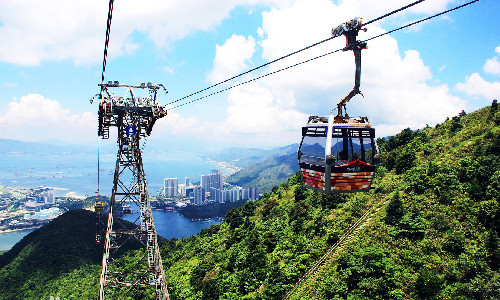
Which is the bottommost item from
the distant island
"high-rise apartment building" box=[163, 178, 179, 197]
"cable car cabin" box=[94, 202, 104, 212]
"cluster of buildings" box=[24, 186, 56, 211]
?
the distant island

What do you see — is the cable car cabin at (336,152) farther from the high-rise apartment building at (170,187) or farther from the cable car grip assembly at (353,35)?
the high-rise apartment building at (170,187)

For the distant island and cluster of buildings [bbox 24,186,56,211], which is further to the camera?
cluster of buildings [bbox 24,186,56,211]

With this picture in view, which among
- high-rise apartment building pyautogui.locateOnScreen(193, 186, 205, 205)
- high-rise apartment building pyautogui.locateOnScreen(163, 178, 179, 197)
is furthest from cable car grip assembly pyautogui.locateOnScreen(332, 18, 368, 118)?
high-rise apartment building pyautogui.locateOnScreen(163, 178, 179, 197)

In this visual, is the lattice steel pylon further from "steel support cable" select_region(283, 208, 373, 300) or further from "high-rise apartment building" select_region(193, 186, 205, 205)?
"high-rise apartment building" select_region(193, 186, 205, 205)

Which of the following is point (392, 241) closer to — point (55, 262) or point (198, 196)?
point (55, 262)

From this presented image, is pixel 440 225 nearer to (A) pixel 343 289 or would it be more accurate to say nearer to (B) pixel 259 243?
(A) pixel 343 289

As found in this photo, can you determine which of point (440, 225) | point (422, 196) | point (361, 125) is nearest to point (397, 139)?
point (422, 196)
